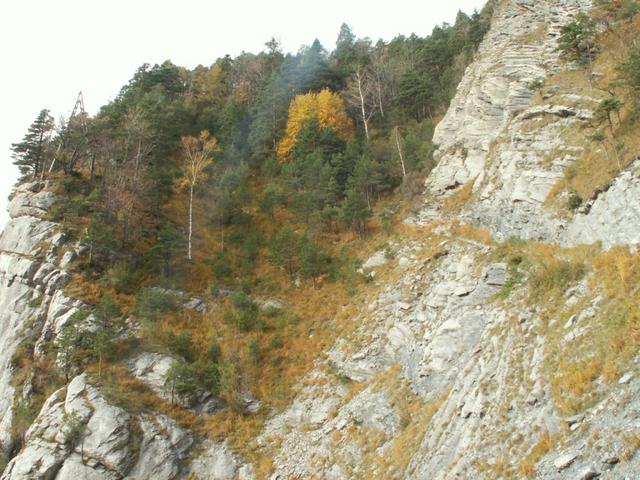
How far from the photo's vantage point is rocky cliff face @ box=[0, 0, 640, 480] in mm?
12172

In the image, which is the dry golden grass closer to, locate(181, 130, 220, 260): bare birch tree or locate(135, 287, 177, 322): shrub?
locate(135, 287, 177, 322): shrub

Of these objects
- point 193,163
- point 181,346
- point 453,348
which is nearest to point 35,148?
point 193,163

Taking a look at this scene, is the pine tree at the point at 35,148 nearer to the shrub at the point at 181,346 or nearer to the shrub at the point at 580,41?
the shrub at the point at 181,346

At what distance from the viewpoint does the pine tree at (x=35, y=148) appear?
134 ft

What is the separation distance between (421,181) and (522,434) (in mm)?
25835

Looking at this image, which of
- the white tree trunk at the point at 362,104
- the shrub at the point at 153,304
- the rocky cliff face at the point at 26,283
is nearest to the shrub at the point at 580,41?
the white tree trunk at the point at 362,104

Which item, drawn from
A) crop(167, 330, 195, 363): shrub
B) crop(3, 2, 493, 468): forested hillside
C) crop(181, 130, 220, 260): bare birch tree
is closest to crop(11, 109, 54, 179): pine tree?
crop(3, 2, 493, 468): forested hillside

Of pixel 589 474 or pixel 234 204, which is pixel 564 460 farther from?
pixel 234 204

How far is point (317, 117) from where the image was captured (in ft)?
163

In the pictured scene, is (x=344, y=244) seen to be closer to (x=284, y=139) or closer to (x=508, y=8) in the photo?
(x=284, y=139)

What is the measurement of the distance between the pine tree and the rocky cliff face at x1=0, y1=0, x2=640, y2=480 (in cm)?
542

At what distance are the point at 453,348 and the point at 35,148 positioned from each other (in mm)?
41623

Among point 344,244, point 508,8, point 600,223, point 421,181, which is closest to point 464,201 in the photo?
point 421,181

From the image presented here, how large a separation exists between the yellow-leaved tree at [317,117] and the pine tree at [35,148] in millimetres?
22955
